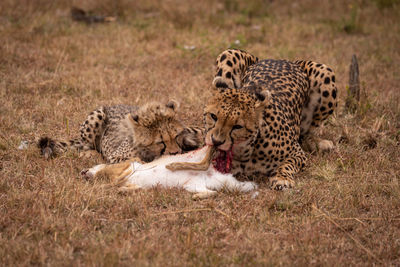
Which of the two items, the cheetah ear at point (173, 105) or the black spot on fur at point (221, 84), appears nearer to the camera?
the black spot on fur at point (221, 84)

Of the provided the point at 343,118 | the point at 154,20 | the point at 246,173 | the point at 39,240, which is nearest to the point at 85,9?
the point at 154,20

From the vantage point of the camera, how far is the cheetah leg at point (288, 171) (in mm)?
3748

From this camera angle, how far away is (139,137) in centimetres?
403

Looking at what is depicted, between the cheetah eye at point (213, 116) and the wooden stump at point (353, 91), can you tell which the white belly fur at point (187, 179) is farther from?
the wooden stump at point (353, 91)

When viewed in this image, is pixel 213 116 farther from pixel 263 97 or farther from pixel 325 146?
pixel 325 146

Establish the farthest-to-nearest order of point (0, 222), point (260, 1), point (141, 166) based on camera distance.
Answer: point (260, 1)
point (141, 166)
point (0, 222)

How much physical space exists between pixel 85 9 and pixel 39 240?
7.76 meters

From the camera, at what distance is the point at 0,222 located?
3.04m

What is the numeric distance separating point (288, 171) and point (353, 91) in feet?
7.74

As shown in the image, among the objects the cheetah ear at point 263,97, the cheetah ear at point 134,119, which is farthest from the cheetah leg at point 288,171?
the cheetah ear at point 134,119

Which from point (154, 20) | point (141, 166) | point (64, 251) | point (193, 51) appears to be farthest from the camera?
point (154, 20)

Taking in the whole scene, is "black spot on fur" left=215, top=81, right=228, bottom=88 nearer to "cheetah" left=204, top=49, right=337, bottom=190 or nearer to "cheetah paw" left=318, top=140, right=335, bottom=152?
"cheetah" left=204, top=49, right=337, bottom=190

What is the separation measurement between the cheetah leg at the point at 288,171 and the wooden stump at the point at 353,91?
173cm

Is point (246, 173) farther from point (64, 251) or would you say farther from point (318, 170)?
point (64, 251)
